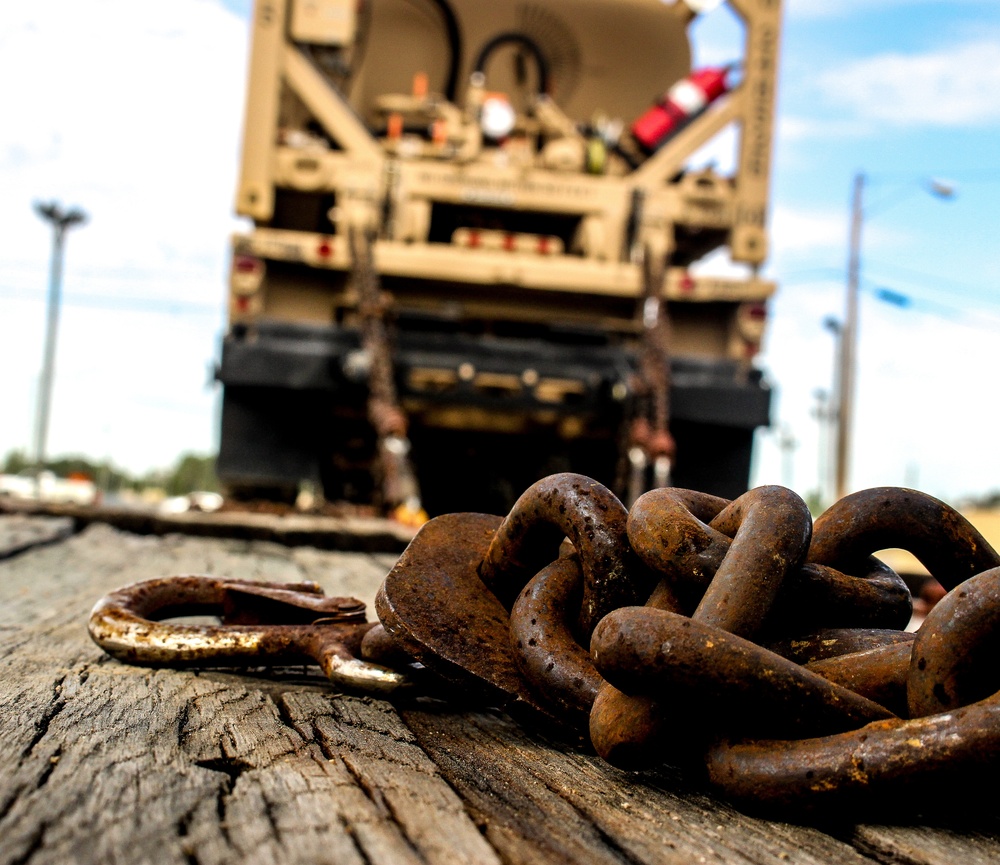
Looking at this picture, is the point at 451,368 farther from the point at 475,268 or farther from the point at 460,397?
the point at 475,268

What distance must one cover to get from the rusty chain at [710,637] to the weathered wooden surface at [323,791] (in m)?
0.05

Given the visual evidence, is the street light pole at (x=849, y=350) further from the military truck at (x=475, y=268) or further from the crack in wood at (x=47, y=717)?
the crack in wood at (x=47, y=717)

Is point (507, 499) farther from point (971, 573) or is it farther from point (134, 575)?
point (971, 573)

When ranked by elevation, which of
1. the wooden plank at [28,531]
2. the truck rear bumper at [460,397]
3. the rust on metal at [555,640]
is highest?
the truck rear bumper at [460,397]

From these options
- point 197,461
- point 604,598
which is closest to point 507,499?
point 604,598

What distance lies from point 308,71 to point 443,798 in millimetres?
6944

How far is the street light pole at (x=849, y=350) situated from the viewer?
21.7m

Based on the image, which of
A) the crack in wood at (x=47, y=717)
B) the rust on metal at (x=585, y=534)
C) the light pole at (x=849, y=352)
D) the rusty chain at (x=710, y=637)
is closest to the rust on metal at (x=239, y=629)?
the rusty chain at (x=710, y=637)

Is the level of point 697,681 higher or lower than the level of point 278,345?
lower

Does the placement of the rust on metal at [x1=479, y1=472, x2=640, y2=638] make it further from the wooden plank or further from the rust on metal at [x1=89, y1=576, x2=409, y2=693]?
the wooden plank

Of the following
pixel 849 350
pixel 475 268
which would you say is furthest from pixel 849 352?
pixel 475 268

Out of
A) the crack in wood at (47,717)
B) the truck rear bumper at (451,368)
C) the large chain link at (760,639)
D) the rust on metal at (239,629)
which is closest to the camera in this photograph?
the large chain link at (760,639)

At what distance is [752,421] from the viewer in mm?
6836

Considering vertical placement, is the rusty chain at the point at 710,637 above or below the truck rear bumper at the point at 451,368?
below
